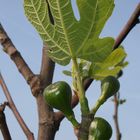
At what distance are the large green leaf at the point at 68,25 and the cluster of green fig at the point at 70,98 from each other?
0.08 metres

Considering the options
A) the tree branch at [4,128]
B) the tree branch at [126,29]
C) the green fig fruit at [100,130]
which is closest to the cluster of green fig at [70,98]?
the green fig fruit at [100,130]

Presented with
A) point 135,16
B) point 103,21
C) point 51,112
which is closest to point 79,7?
point 103,21

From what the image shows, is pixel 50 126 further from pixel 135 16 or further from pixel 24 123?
pixel 135 16

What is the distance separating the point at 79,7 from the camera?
2.80 feet

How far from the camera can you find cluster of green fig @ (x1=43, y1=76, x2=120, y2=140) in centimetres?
→ 78

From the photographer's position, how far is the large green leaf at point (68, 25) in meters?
0.85

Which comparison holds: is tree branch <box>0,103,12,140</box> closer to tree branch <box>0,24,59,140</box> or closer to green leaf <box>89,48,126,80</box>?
tree branch <box>0,24,59,140</box>

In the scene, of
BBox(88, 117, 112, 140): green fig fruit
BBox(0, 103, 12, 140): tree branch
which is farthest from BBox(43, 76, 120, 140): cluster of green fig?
BBox(0, 103, 12, 140): tree branch

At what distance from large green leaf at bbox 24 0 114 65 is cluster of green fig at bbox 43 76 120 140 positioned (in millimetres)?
77

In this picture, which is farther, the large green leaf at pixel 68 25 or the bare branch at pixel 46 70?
the bare branch at pixel 46 70

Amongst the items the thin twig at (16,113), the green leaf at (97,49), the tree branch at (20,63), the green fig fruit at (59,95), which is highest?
the green leaf at (97,49)

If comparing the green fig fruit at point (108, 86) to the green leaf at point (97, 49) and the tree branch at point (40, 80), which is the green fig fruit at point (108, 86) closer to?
the green leaf at point (97, 49)

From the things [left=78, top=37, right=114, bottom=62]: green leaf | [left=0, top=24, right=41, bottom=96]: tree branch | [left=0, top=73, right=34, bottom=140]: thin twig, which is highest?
[left=78, top=37, right=114, bottom=62]: green leaf

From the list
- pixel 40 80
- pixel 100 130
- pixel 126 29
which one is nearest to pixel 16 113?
pixel 40 80
